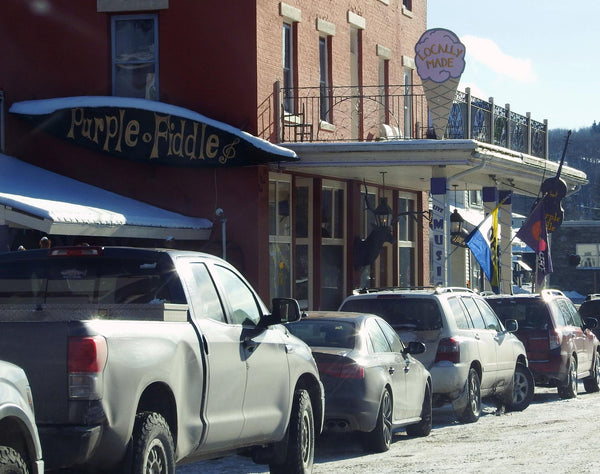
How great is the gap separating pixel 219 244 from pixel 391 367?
8.64 meters

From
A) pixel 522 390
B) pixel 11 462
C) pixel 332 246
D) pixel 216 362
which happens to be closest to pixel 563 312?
pixel 522 390

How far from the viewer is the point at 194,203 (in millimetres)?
20953

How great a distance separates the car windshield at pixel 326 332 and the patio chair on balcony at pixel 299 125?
8.50m

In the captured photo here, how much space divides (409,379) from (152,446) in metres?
6.41

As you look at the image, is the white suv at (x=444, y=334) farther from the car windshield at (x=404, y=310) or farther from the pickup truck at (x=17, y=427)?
the pickup truck at (x=17, y=427)

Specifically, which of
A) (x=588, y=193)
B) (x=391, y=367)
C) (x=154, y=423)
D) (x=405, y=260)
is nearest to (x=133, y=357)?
(x=154, y=423)

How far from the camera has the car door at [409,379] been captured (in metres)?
12.9

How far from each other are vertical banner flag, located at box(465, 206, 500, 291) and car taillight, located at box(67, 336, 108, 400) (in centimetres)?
1625

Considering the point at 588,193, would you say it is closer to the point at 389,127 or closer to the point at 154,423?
the point at 389,127

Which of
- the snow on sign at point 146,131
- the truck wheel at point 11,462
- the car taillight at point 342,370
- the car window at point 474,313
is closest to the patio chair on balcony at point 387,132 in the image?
the snow on sign at point 146,131

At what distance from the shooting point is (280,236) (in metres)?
22.2

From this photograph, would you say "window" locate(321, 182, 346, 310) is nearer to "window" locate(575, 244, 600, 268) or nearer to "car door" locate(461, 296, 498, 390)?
"car door" locate(461, 296, 498, 390)

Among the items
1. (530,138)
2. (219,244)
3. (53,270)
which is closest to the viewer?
(53,270)

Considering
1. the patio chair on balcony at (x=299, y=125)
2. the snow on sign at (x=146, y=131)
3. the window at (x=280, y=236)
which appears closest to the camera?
the snow on sign at (x=146, y=131)
